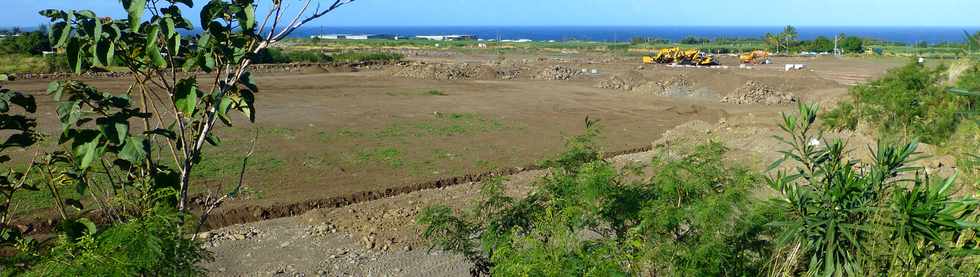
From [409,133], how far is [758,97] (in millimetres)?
18109

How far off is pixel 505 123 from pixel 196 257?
22.2 metres

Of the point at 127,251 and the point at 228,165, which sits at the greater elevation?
the point at 127,251

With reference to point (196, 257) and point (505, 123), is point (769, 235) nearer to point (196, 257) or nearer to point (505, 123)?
point (196, 257)

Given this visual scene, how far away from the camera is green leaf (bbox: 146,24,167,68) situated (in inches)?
139

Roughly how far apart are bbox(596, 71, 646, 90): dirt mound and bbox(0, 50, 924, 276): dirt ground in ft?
0.24

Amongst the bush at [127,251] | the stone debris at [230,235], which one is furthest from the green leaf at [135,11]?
the stone debris at [230,235]

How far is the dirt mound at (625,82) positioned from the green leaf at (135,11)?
118 feet

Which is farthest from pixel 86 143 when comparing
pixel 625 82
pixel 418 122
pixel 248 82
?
pixel 625 82

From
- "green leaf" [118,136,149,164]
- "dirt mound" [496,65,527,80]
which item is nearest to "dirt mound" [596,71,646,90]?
"dirt mound" [496,65,527,80]

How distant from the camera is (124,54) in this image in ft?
12.5

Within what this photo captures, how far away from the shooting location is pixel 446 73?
4453 centimetres

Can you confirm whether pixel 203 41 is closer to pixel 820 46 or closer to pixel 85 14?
pixel 85 14

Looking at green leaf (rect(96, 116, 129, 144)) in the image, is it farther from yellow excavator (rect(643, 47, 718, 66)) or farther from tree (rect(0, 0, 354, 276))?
yellow excavator (rect(643, 47, 718, 66))

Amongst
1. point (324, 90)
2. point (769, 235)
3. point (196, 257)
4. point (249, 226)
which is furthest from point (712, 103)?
point (196, 257)
